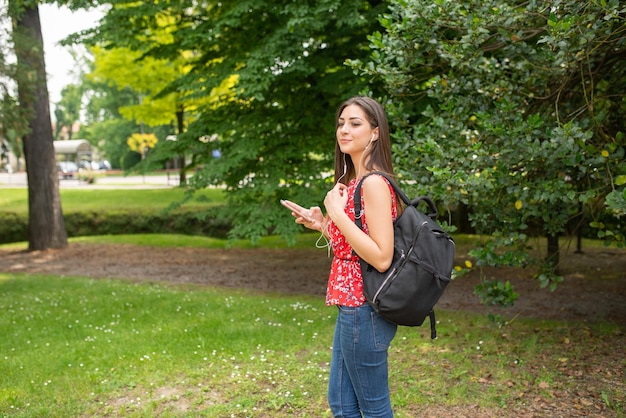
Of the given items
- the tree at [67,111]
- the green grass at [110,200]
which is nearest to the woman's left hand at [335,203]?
the green grass at [110,200]

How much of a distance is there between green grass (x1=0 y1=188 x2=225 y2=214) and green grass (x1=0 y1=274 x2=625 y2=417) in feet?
37.2

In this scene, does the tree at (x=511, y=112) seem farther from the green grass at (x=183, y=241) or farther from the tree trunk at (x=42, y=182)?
the tree trunk at (x=42, y=182)

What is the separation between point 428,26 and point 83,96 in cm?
7988

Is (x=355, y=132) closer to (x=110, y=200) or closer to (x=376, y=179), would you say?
(x=376, y=179)

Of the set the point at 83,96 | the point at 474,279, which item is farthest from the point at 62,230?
the point at 83,96

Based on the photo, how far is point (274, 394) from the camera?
479cm

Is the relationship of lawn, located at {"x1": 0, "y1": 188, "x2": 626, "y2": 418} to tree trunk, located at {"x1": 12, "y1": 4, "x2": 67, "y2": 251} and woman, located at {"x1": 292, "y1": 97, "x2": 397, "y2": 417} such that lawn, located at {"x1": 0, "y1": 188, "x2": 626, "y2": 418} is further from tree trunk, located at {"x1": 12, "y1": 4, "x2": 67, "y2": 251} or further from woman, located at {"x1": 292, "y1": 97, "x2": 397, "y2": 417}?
tree trunk, located at {"x1": 12, "y1": 4, "x2": 67, "y2": 251}

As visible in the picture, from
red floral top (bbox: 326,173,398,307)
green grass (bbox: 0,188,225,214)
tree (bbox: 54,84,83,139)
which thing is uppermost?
tree (bbox: 54,84,83,139)

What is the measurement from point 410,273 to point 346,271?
316 millimetres

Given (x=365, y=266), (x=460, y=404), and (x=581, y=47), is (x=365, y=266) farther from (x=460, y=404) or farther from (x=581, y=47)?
(x=581, y=47)

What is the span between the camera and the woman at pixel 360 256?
250 cm

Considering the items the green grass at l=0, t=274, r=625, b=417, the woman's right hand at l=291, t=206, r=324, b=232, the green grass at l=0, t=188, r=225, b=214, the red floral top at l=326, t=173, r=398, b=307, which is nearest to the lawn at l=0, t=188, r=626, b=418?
the green grass at l=0, t=274, r=625, b=417

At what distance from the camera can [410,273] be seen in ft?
8.25

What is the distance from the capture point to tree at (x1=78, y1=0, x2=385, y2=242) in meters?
8.51
